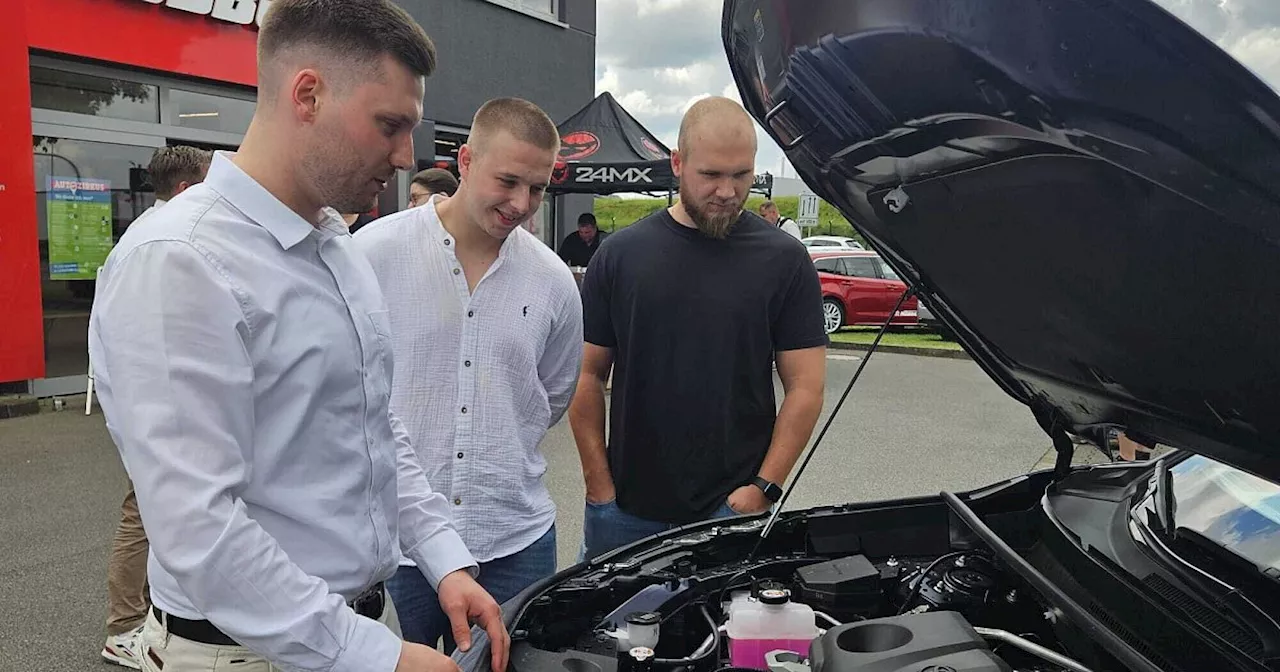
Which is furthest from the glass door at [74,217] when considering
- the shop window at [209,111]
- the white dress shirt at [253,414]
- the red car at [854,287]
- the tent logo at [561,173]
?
the red car at [854,287]

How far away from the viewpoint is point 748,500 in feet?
8.34

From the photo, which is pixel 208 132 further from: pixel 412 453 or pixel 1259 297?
pixel 1259 297

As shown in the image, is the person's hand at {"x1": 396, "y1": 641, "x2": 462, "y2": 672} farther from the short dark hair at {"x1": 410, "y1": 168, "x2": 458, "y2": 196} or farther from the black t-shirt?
the short dark hair at {"x1": 410, "y1": 168, "x2": 458, "y2": 196}

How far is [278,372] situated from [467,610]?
60 centimetres

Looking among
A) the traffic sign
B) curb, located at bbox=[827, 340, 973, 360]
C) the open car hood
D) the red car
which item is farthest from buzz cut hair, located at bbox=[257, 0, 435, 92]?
the traffic sign

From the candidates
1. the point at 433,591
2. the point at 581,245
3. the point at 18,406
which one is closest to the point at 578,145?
the point at 581,245

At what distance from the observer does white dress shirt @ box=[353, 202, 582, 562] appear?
2234 millimetres

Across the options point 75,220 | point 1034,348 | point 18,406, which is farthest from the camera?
point 75,220

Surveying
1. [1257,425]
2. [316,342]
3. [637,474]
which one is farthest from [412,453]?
[1257,425]

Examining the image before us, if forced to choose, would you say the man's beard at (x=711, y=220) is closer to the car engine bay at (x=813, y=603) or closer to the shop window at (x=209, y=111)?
the car engine bay at (x=813, y=603)

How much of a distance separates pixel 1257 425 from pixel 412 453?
1.48 m

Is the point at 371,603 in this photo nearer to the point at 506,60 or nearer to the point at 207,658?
the point at 207,658

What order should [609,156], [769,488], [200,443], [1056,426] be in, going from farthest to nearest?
[609,156]
[769,488]
[1056,426]
[200,443]

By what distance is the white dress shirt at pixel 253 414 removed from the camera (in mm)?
1142
